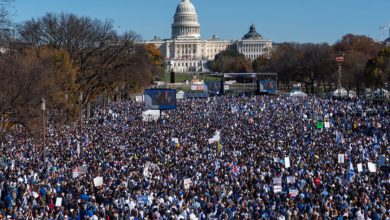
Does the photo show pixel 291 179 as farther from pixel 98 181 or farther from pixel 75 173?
pixel 75 173

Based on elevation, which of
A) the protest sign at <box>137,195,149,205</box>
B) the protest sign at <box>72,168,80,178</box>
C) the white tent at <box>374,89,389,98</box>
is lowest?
the protest sign at <box>137,195,149,205</box>

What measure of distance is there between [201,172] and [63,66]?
84.5ft

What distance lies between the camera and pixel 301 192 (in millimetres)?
20734

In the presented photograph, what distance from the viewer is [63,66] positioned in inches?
1895

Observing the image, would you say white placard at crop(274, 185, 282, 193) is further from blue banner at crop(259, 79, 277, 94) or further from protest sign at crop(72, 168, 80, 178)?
blue banner at crop(259, 79, 277, 94)

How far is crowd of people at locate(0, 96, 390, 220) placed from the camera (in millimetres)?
18672

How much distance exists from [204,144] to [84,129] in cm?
1262

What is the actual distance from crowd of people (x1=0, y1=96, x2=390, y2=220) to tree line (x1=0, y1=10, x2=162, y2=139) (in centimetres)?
198

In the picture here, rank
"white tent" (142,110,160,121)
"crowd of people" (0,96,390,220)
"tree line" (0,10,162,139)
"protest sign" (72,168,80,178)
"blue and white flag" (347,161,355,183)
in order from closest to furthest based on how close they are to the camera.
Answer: "crowd of people" (0,96,390,220), "blue and white flag" (347,161,355,183), "protest sign" (72,168,80,178), "tree line" (0,10,162,139), "white tent" (142,110,160,121)

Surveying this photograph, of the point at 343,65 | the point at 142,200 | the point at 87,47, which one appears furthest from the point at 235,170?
the point at 343,65

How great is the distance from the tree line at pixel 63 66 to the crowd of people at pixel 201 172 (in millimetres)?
1984

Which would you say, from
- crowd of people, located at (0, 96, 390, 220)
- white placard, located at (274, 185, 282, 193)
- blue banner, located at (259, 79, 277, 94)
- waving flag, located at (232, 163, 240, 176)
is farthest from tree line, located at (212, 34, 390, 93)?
white placard, located at (274, 185, 282, 193)

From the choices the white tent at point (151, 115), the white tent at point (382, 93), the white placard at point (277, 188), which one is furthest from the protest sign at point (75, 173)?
the white tent at point (382, 93)

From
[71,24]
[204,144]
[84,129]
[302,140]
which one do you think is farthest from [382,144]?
[71,24]
